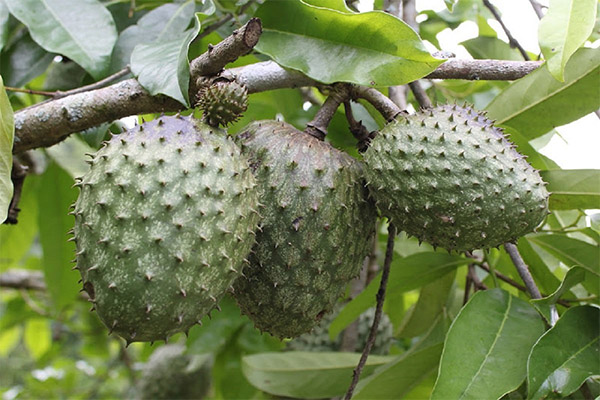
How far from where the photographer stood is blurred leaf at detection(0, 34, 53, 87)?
249 cm

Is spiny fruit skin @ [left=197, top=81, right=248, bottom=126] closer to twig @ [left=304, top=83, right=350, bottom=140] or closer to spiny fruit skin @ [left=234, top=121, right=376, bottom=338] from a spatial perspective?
spiny fruit skin @ [left=234, top=121, right=376, bottom=338]

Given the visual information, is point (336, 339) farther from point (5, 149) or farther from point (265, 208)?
point (5, 149)

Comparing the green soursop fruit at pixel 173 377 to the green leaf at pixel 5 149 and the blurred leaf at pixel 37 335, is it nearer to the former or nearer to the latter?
the blurred leaf at pixel 37 335

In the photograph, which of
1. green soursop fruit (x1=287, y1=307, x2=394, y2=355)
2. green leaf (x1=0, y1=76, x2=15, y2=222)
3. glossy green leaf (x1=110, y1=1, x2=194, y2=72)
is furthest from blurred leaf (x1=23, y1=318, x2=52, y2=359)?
green leaf (x1=0, y1=76, x2=15, y2=222)

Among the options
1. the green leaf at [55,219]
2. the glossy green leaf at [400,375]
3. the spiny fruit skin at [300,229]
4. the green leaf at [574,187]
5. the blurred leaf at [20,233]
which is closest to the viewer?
the spiny fruit skin at [300,229]

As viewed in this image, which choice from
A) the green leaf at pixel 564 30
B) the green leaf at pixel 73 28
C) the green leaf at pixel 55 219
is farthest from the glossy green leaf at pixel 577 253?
the green leaf at pixel 55 219

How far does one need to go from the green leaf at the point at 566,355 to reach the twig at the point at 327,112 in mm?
875

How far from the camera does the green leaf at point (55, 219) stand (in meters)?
3.09

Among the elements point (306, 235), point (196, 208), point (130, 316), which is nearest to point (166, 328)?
point (130, 316)

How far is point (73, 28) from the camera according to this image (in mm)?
2311

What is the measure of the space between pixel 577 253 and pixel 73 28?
6.50 ft

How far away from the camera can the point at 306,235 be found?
5.62 ft

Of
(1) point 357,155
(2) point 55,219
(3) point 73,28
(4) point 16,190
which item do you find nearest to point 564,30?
(1) point 357,155

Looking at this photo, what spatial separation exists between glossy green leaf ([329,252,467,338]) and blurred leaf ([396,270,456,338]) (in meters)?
0.16
